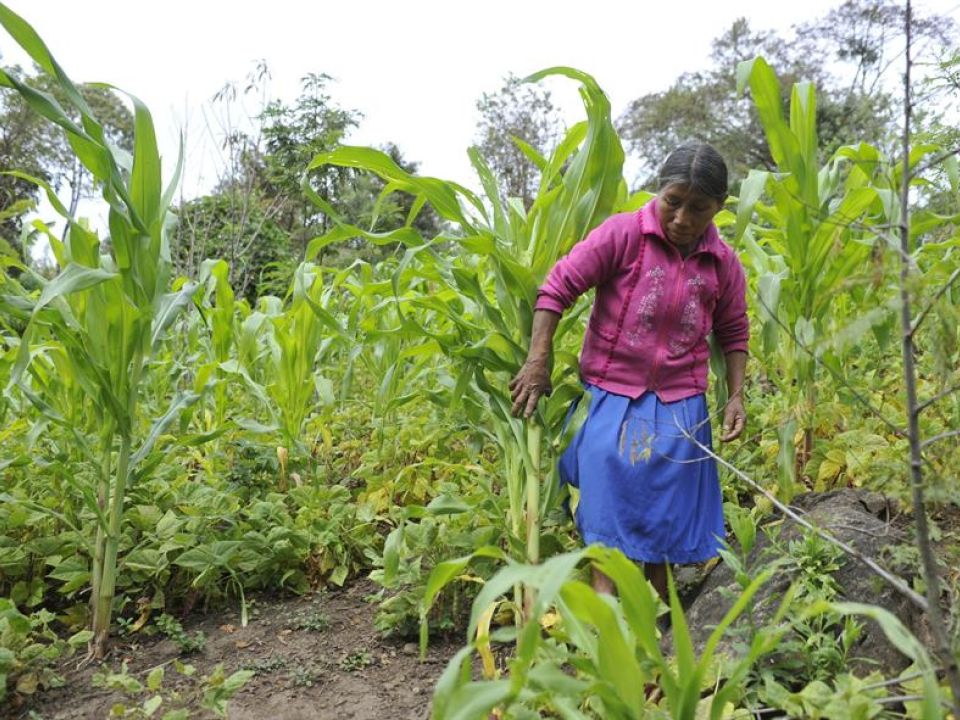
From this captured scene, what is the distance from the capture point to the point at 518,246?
2.38 meters

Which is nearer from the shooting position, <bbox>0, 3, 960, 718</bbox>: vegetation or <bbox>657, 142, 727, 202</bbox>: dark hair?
<bbox>0, 3, 960, 718</bbox>: vegetation

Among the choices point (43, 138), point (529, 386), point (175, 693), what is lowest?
point (175, 693)

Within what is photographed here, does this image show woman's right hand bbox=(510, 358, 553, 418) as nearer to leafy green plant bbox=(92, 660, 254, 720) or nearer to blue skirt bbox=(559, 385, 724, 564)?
blue skirt bbox=(559, 385, 724, 564)

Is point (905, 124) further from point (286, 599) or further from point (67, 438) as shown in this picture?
point (67, 438)

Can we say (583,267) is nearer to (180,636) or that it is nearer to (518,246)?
(518,246)

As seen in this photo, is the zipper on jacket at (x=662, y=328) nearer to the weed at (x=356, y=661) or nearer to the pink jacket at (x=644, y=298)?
the pink jacket at (x=644, y=298)

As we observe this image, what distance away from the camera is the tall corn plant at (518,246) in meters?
2.16

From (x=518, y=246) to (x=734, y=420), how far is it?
89 cm

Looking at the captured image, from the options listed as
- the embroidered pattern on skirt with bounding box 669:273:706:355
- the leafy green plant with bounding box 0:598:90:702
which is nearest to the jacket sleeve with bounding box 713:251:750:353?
the embroidered pattern on skirt with bounding box 669:273:706:355

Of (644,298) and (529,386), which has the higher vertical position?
(644,298)

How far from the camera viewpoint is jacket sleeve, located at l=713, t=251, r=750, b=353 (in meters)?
2.26

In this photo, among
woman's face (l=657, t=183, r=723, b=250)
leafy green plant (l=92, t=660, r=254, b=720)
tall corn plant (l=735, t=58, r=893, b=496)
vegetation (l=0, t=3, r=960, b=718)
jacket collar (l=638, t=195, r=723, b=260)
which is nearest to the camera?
vegetation (l=0, t=3, r=960, b=718)

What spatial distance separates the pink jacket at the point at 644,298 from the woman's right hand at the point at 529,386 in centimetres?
18

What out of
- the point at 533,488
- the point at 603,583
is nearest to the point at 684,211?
the point at 533,488
